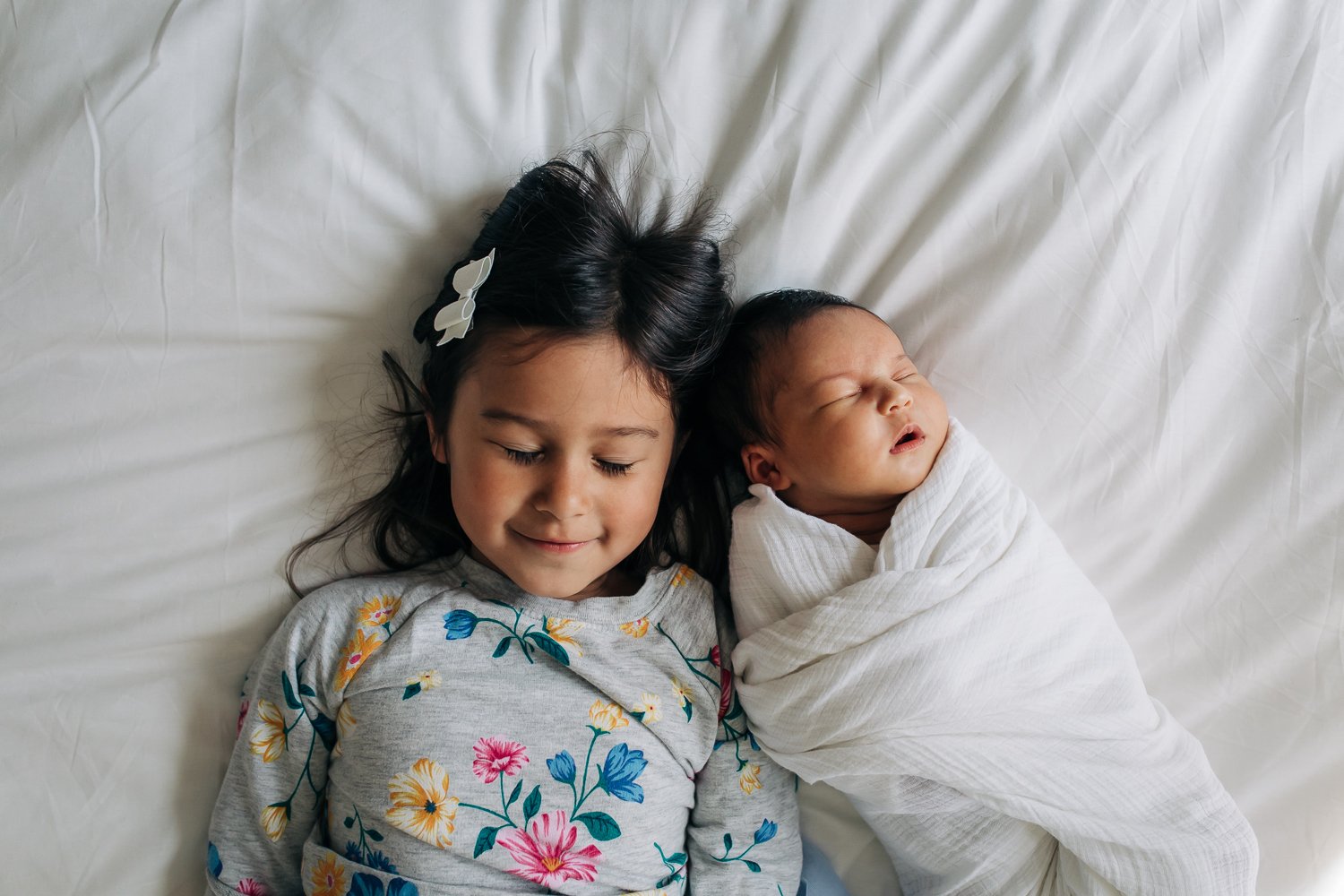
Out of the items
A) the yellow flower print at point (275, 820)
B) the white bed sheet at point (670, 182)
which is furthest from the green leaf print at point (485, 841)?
the white bed sheet at point (670, 182)

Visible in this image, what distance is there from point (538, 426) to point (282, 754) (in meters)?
0.46

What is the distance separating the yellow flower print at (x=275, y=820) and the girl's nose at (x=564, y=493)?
44 cm

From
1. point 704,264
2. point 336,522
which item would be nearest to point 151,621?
point 336,522

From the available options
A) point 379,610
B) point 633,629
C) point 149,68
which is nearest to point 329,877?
point 379,610

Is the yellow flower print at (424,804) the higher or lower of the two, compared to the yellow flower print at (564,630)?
lower

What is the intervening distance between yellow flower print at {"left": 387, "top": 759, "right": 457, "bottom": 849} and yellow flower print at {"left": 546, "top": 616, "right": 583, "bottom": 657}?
0.57 feet

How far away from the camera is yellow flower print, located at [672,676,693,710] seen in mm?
997

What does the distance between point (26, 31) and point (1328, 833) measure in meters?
1.62

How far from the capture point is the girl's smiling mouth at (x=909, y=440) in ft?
3.06

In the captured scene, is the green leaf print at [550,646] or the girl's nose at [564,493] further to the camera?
the green leaf print at [550,646]

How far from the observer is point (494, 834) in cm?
93

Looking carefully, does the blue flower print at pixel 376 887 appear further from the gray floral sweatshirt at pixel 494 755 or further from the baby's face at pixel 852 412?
the baby's face at pixel 852 412

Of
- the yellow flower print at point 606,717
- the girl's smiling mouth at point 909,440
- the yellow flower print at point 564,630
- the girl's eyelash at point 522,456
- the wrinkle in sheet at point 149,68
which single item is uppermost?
the wrinkle in sheet at point 149,68

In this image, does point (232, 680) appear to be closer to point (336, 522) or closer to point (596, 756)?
point (336, 522)
